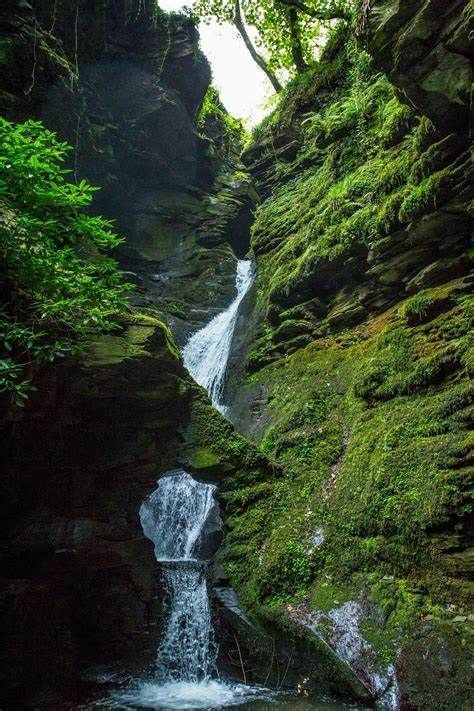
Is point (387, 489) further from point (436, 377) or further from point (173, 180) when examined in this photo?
point (173, 180)

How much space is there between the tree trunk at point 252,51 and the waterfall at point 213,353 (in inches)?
373

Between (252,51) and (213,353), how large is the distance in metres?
13.0

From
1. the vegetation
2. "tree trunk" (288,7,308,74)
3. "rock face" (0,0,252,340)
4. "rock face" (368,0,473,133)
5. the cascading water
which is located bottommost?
the cascading water

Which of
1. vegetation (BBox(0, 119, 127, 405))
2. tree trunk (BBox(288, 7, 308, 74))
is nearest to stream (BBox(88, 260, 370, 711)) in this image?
vegetation (BBox(0, 119, 127, 405))

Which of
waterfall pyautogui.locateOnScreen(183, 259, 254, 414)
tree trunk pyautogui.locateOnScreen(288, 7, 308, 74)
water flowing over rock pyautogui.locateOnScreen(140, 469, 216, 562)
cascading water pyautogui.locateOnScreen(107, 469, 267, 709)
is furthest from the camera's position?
tree trunk pyautogui.locateOnScreen(288, 7, 308, 74)

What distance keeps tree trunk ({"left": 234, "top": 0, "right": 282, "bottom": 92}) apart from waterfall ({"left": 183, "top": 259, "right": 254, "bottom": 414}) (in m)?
9.48

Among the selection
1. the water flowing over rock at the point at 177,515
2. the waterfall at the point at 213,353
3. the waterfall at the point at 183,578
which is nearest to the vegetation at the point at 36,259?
the waterfall at the point at 183,578

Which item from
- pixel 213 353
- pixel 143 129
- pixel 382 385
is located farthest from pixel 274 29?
pixel 382 385

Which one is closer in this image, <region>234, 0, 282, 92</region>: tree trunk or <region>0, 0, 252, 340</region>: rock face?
<region>0, 0, 252, 340</region>: rock face

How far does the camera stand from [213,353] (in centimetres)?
1353

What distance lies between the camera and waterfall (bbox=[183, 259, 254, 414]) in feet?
39.8

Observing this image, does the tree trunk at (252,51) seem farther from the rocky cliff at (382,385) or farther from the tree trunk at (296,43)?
the rocky cliff at (382,385)

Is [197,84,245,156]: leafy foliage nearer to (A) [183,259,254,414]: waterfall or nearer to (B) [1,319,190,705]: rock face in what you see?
(A) [183,259,254,414]: waterfall

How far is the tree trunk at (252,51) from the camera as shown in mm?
17656
